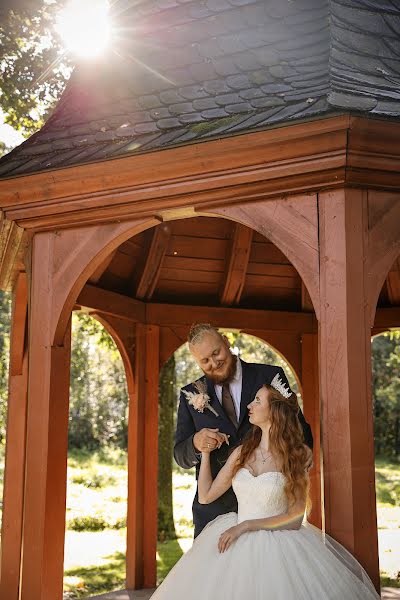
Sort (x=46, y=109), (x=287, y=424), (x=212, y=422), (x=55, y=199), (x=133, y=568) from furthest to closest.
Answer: (x=46, y=109)
(x=133, y=568)
(x=55, y=199)
(x=212, y=422)
(x=287, y=424)

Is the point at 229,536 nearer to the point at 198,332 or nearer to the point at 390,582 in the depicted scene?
the point at 198,332

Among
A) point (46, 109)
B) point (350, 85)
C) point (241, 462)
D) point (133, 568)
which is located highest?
point (46, 109)

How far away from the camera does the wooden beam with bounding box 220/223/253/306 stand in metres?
8.21

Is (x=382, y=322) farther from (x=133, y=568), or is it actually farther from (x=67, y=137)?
(x=67, y=137)

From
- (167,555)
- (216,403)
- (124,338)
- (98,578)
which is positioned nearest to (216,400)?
(216,403)

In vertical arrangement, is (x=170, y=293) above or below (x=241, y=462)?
above

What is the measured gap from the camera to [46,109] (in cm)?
1205

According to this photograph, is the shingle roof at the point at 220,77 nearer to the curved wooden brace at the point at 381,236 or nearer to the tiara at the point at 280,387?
the curved wooden brace at the point at 381,236

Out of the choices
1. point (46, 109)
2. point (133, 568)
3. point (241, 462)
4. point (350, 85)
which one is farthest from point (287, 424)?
point (46, 109)

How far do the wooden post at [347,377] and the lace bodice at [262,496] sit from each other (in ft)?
0.89

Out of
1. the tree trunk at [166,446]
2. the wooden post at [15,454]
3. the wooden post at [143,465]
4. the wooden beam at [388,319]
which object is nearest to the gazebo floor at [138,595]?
the wooden post at [143,465]

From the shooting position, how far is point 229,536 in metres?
4.29

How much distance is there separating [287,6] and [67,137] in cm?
204

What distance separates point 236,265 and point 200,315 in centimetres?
72
